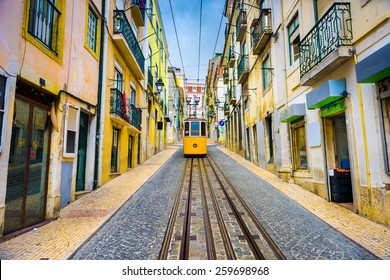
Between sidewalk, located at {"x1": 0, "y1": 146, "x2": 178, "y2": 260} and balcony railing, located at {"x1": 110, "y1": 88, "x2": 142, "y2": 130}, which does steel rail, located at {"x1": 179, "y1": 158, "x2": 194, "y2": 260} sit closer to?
sidewalk, located at {"x1": 0, "y1": 146, "x2": 178, "y2": 260}

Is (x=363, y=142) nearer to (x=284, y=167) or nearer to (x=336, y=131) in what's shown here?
(x=336, y=131)

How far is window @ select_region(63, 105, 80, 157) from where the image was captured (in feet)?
18.1

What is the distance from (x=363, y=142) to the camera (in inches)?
186

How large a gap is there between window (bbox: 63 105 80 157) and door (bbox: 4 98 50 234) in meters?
0.55

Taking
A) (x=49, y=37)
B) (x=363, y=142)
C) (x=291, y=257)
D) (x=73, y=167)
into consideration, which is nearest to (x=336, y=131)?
(x=363, y=142)

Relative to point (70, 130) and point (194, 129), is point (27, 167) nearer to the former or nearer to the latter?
point (70, 130)

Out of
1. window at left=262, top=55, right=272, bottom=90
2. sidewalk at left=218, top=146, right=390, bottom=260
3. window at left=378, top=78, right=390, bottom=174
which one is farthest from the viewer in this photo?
window at left=262, top=55, right=272, bottom=90

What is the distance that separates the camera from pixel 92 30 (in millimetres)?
7492

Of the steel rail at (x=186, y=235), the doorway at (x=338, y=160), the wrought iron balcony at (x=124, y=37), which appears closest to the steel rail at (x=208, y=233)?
the steel rail at (x=186, y=235)

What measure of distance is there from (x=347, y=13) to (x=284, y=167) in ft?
18.4

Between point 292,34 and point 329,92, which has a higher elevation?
point 292,34

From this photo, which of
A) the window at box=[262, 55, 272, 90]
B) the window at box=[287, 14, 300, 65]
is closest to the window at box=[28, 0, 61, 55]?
the window at box=[287, 14, 300, 65]

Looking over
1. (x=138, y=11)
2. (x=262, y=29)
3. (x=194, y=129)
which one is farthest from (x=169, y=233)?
(x=194, y=129)

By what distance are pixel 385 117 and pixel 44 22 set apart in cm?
752
